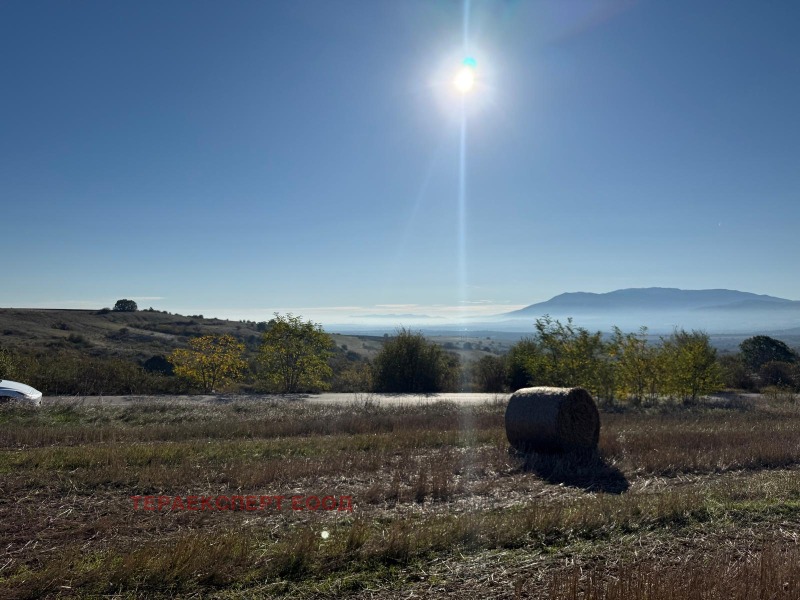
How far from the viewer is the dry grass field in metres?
4.89

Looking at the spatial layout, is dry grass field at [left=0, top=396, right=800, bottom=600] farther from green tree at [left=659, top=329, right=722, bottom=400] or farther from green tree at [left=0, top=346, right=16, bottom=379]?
green tree at [left=0, top=346, right=16, bottom=379]

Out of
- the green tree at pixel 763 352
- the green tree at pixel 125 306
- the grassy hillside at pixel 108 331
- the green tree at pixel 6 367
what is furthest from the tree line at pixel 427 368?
the green tree at pixel 125 306

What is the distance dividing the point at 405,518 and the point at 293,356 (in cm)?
2083

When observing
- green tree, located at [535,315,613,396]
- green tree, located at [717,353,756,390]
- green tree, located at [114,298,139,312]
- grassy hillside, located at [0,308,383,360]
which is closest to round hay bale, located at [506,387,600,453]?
green tree, located at [535,315,613,396]

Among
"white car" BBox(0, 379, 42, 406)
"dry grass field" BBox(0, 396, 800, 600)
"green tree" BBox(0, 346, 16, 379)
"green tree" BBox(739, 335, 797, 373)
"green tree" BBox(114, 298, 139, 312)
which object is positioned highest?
"green tree" BBox(114, 298, 139, 312)

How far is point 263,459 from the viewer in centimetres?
1036

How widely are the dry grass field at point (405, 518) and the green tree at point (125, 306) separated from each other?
7394 centimetres

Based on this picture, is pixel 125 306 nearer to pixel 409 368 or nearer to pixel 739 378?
pixel 409 368

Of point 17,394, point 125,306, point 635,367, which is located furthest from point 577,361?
point 125,306

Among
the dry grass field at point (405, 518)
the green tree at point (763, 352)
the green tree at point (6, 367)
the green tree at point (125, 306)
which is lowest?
the dry grass field at point (405, 518)

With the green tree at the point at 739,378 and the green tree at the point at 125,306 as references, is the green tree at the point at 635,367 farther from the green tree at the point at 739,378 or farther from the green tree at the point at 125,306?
the green tree at the point at 125,306

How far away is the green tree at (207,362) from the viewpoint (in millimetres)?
26500

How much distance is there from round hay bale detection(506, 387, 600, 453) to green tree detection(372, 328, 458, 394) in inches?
665

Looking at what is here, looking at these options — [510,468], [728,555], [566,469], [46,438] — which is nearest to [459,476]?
[510,468]
